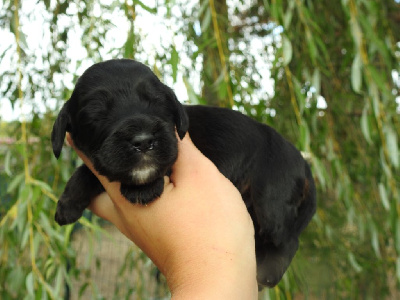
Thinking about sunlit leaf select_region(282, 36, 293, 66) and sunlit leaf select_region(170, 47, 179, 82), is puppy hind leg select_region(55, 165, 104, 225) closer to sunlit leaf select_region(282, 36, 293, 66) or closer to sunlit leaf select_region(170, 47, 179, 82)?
sunlit leaf select_region(170, 47, 179, 82)

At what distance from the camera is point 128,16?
1.82m

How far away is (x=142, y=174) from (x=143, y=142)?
0.31 ft

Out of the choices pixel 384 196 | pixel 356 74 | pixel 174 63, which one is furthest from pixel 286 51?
pixel 384 196

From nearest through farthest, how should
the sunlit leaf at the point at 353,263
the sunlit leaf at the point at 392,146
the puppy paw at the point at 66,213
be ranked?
the puppy paw at the point at 66,213 < the sunlit leaf at the point at 392,146 < the sunlit leaf at the point at 353,263

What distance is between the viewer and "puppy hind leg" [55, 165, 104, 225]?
5.18 ft

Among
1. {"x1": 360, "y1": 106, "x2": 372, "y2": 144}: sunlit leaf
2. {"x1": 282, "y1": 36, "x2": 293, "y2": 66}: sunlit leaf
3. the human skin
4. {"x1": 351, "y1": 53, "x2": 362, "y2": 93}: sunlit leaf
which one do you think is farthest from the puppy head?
{"x1": 360, "y1": 106, "x2": 372, "y2": 144}: sunlit leaf

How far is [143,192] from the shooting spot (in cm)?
131

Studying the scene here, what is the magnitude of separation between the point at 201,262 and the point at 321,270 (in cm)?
187

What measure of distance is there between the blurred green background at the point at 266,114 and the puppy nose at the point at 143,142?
1.47 ft

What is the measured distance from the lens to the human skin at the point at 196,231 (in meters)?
1.15

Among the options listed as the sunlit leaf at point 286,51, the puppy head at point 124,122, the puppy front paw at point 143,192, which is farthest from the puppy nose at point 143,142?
the sunlit leaf at point 286,51

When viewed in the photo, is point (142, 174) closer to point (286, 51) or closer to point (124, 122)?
point (124, 122)

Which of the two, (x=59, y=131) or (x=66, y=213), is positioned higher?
(x=59, y=131)

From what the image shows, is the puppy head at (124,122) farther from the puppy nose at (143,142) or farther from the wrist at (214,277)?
the wrist at (214,277)
